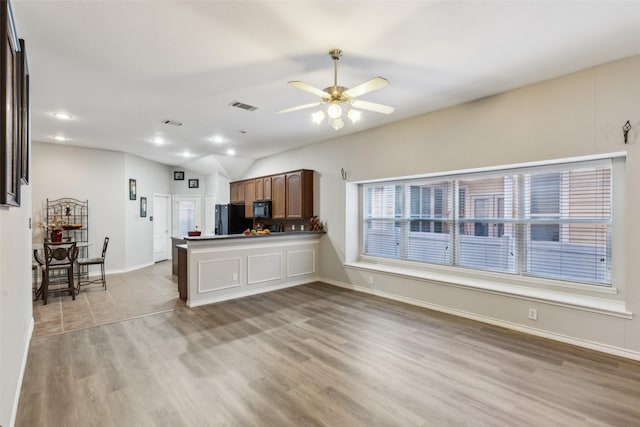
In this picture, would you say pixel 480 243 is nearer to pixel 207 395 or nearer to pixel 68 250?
pixel 207 395

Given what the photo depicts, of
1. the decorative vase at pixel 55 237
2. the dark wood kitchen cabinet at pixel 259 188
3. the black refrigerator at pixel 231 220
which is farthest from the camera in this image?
the black refrigerator at pixel 231 220

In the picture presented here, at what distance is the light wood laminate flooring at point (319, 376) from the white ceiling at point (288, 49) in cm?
287

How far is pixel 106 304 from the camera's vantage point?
469 cm

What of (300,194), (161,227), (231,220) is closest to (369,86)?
(300,194)

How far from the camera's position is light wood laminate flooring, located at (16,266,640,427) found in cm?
213

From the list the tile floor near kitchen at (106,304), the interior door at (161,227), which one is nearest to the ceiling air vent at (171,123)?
the tile floor near kitchen at (106,304)

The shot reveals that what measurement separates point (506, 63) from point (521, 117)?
0.87 metres

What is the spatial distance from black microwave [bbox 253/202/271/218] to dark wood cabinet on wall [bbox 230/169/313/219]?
92 mm

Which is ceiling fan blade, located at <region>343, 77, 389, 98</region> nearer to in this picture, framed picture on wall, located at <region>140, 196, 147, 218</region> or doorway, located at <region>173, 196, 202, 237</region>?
framed picture on wall, located at <region>140, 196, 147, 218</region>

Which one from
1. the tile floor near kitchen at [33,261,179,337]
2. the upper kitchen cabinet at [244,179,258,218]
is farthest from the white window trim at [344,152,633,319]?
the tile floor near kitchen at [33,261,179,337]

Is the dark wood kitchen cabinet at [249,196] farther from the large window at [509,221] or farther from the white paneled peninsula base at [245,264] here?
the large window at [509,221]

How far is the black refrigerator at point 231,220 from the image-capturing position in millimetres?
7953

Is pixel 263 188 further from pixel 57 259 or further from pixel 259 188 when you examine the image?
pixel 57 259

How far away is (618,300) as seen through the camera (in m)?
3.20
